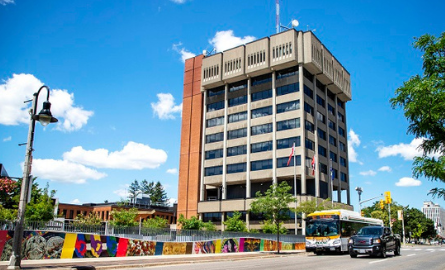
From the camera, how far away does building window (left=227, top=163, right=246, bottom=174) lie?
6750 cm

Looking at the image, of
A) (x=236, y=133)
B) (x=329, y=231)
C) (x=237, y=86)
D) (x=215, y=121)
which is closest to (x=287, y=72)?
(x=237, y=86)

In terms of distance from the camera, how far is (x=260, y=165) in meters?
65.2

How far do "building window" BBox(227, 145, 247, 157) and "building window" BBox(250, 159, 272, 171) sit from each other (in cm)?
304

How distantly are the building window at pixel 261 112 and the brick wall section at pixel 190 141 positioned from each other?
12972mm

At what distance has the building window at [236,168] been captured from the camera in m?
67.5

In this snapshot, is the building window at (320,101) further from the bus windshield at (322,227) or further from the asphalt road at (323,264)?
the asphalt road at (323,264)

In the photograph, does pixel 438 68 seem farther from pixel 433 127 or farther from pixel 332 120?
pixel 332 120

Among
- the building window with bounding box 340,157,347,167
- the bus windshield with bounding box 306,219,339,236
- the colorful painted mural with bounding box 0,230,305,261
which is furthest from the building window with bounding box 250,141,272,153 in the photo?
the colorful painted mural with bounding box 0,230,305,261

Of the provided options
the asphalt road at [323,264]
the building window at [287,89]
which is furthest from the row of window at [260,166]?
the asphalt road at [323,264]

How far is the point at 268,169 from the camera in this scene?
6388cm

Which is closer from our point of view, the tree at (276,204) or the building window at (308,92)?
the tree at (276,204)

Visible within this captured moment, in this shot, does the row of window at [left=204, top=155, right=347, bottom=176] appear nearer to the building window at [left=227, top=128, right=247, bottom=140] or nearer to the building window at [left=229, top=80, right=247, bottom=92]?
the building window at [left=227, top=128, right=247, bottom=140]

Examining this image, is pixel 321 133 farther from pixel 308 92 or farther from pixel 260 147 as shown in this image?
pixel 260 147

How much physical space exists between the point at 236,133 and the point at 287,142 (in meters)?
11.2
